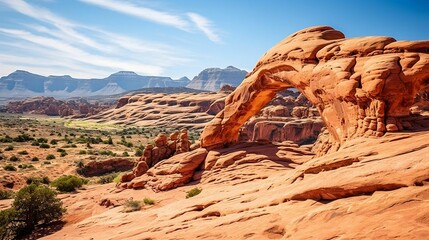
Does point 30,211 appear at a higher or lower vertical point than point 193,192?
lower

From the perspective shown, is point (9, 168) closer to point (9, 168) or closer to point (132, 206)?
point (9, 168)

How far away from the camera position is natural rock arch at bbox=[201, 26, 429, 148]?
12234 millimetres

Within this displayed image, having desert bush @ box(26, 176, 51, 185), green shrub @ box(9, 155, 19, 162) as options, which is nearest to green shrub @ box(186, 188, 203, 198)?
desert bush @ box(26, 176, 51, 185)

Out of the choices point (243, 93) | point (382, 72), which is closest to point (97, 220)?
point (243, 93)

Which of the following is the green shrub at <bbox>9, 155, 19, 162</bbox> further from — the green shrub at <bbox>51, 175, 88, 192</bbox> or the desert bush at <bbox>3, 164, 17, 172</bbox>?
the green shrub at <bbox>51, 175, 88, 192</bbox>

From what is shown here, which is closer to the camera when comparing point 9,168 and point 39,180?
point 39,180

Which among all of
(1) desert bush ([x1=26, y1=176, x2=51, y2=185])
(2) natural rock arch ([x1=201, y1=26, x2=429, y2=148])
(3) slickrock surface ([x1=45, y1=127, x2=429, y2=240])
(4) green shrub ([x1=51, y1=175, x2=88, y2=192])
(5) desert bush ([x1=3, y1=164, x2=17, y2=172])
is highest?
(2) natural rock arch ([x1=201, y1=26, x2=429, y2=148])

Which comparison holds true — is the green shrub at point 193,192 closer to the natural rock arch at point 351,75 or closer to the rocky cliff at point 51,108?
the natural rock arch at point 351,75

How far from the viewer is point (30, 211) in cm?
1895

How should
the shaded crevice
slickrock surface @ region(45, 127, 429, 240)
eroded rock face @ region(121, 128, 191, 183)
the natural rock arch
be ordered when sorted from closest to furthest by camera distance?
slickrock surface @ region(45, 127, 429, 240) < the shaded crevice < the natural rock arch < eroded rock face @ region(121, 128, 191, 183)

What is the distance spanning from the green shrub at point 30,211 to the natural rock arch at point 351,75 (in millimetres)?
16063

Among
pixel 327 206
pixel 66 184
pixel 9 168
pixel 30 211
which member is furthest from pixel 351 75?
pixel 9 168

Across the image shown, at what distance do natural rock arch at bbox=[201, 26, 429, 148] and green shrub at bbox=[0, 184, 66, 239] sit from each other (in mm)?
16063

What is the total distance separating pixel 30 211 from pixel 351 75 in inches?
807
